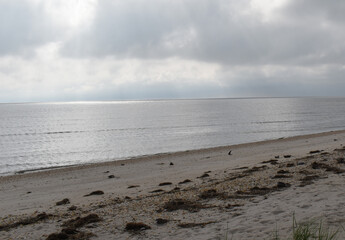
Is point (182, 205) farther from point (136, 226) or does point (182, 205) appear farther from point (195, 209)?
point (136, 226)

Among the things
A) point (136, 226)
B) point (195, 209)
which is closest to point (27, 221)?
point (136, 226)

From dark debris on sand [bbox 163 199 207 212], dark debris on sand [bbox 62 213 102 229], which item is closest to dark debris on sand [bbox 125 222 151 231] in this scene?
dark debris on sand [bbox 62 213 102 229]

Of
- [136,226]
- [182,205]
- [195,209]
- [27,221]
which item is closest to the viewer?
[136,226]

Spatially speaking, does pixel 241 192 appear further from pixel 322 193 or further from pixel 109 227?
pixel 109 227

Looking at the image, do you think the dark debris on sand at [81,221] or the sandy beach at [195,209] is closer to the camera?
the sandy beach at [195,209]

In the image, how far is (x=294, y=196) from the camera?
9.23 metres

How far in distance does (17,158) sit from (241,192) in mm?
26158

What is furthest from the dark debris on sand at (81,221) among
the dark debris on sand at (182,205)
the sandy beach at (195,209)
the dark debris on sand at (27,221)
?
the dark debris on sand at (182,205)

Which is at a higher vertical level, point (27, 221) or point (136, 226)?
point (136, 226)

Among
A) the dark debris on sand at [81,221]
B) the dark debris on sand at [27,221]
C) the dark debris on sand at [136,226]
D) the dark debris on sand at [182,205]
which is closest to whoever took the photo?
the dark debris on sand at [136,226]

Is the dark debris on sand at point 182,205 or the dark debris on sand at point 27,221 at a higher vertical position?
the dark debris on sand at point 182,205

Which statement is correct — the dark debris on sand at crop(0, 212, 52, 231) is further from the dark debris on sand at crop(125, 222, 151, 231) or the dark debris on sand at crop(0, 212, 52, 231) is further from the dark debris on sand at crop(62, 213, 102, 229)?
the dark debris on sand at crop(125, 222, 151, 231)

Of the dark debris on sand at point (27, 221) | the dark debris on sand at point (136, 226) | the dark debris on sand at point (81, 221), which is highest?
the dark debris on sand at point (136, 226)

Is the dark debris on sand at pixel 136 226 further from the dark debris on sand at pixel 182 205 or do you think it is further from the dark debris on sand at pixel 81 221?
the dark debris on sand at pixel 182 205
